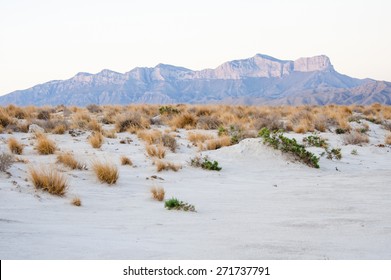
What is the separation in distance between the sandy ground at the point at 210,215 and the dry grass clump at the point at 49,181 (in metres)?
0.12

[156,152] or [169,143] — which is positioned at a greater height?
[169,143]

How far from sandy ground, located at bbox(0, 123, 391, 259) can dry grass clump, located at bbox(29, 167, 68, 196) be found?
0.12 metres

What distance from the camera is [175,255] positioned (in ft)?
10.7

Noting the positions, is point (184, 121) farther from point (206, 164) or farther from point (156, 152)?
point (206, 164)

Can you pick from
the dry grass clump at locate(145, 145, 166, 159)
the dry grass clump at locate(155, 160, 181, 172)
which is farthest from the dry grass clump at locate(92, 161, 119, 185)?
the dry grass clump at locate(145, 145, 166, 159)

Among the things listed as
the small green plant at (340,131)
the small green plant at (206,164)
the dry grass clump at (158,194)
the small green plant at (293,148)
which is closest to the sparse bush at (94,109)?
the small green plant at (340,131)

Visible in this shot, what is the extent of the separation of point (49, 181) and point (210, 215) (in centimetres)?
238

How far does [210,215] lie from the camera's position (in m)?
5.05

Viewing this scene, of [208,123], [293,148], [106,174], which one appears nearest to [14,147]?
Result: [106,174]

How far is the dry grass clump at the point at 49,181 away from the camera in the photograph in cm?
559

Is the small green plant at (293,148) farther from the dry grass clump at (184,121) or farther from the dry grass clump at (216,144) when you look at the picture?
the dry grass clump at (184,121)

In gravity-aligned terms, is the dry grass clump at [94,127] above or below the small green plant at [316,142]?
above

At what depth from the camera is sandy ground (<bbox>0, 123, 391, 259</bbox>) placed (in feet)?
11.2
